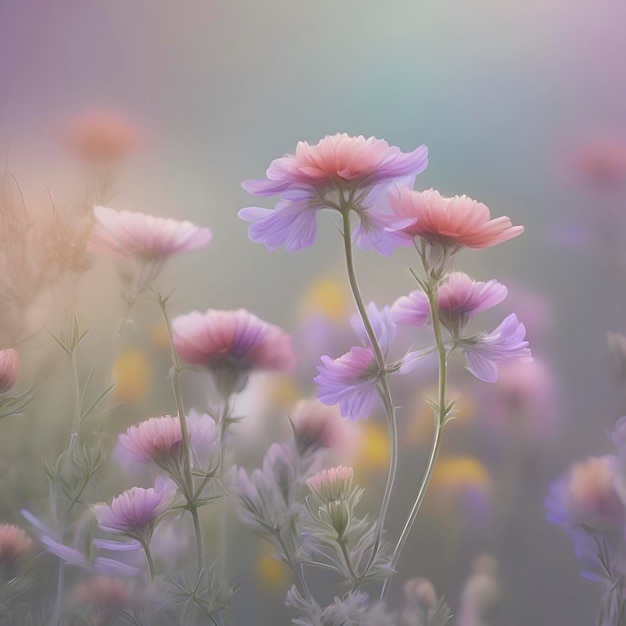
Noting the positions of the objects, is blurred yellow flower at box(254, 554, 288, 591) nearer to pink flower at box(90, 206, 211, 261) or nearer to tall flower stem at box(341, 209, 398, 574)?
tall flower stem at box(341, 209, 398, 574)

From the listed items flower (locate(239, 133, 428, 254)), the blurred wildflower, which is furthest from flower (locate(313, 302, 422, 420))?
the blurred wildflower

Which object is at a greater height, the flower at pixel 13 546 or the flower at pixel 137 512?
the flower at pixel 137 512

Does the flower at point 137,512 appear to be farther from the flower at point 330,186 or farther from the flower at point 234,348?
the flower at point 330,186

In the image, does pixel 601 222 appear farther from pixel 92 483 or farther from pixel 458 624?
pixel 92 483

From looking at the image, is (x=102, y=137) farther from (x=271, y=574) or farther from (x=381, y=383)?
(x=271, y=574)

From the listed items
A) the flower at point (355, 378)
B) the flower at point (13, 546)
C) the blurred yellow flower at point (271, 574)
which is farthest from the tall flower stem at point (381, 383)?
the flower at point (13, 546)
